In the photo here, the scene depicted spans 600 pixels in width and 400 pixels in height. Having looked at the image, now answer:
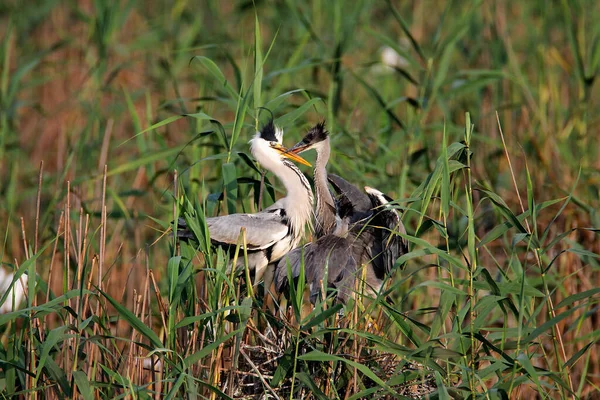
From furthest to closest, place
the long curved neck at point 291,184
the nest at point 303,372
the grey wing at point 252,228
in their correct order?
the long curved neck at point 291,184 → the grey wing at point 252,228 → the nest at point 303,372

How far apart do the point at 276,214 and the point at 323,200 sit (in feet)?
0.94

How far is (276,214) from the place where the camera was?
391 cm

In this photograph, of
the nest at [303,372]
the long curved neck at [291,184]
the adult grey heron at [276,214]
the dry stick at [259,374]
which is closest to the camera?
the dry stick at [259,374]

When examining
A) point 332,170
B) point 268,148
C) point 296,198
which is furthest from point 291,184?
point 332,170

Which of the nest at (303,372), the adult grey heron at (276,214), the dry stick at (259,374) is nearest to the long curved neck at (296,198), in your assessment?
the adult grey heron at (276,214)

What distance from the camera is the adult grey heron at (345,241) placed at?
372 centimetres

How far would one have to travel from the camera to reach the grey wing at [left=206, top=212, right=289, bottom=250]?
3.66 m

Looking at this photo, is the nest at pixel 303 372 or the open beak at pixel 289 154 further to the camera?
the open beak at pixel 289 154

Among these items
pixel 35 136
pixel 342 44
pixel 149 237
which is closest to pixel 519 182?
pixel 342 44

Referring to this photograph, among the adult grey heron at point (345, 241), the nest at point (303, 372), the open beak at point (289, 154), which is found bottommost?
the nest at point (303, 372)

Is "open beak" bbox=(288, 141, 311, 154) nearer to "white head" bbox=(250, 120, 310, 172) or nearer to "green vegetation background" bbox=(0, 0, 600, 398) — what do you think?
"white head" bbox=(250, 120, 310, 172)

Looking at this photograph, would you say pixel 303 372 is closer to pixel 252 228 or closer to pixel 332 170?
pixel 252 228

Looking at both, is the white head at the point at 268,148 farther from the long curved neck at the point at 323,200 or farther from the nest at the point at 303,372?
the nest at the point at 303,372

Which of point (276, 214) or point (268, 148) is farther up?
point (268, 148)
